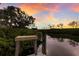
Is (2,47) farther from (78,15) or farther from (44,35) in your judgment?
(78,15)

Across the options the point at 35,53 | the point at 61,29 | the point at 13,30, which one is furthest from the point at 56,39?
the point at 13,30

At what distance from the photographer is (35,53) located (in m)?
1.37

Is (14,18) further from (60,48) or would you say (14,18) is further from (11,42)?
(60,48)

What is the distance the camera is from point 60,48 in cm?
138

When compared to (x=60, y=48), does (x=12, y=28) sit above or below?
above

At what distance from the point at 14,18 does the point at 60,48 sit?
420 mm

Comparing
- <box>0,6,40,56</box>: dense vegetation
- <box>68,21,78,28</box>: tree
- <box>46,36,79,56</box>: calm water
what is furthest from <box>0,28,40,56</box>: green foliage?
<box>68,21,78,28</box>: tree

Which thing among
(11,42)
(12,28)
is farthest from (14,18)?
(11,42)

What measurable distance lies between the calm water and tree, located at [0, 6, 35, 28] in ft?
0.72

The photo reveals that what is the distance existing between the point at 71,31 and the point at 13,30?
445mm

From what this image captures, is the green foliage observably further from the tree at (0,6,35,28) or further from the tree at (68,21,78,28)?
the tree at (68,21,78,28)

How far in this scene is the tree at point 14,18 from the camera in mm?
1388

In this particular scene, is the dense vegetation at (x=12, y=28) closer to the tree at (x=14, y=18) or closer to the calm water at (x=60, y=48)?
the tree at (x=14, y=18)

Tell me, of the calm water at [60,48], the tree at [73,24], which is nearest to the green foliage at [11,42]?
the calm water at [60,48]
